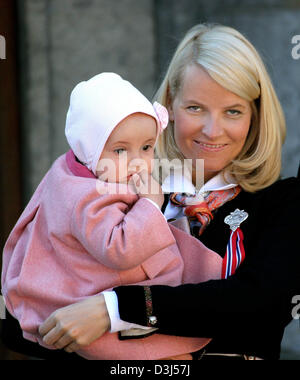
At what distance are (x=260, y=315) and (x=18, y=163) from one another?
2517 millimetres

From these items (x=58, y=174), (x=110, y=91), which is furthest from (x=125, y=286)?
(x=110, y=91)

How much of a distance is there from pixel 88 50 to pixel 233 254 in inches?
89.2

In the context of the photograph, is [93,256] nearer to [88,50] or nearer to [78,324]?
[78,324]

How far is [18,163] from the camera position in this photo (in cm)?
442

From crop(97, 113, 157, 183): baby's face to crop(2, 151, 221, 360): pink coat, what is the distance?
4cm

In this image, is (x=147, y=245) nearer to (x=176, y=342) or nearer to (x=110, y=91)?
(x=176, y=342)

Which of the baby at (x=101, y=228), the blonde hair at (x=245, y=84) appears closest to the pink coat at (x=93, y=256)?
the baby at (x=101, y=228)

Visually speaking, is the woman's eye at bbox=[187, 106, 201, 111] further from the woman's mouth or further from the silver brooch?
the silver brooch

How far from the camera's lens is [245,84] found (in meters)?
2.58

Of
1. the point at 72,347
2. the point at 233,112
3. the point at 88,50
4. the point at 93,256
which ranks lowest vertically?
the point at 72,347

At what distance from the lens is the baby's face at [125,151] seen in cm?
224

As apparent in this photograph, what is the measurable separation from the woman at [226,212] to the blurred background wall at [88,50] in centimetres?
150

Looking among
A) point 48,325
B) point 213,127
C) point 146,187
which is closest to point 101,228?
point 146,187

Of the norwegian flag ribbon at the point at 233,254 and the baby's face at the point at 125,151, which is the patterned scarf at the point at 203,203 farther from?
the baby's face at the point at 125,151
